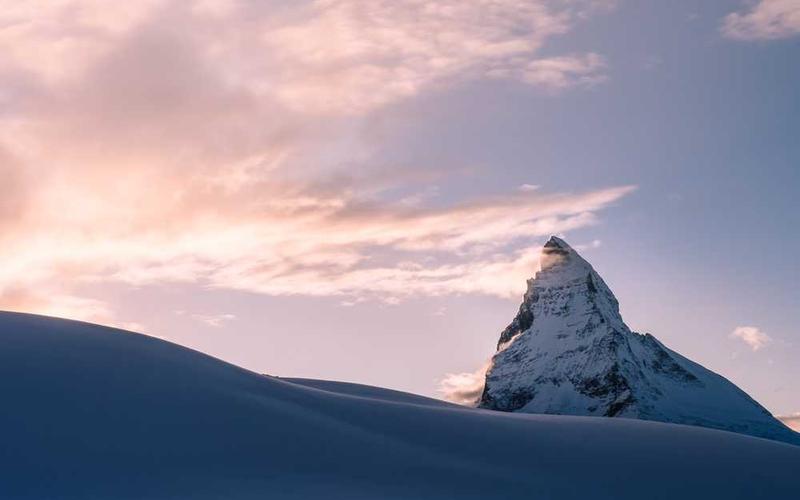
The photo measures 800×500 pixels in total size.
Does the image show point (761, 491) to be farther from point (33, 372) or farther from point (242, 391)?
point (33, 372)

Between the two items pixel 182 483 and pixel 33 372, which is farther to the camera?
pixel 33 372

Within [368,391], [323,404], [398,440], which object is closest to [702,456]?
[398,440]

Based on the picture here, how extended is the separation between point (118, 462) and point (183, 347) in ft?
35.2

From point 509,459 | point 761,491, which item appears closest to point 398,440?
point 509,459

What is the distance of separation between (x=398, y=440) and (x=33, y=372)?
10.2 metres

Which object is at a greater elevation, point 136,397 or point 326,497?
point 136,397

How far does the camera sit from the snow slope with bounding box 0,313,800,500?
21922mm

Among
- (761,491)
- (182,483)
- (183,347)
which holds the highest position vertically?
(183,347)

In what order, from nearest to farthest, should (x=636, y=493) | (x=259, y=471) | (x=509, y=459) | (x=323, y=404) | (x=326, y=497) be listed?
(x=326, y=497), (x=259, y=471), (x=636, y=493), (x=509, y=459), (x=323, y=404)

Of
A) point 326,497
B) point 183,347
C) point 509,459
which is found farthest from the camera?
point 183,347

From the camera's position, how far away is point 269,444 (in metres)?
25.2

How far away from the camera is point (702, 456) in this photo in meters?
28.7

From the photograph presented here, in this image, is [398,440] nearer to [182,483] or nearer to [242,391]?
[242,391]

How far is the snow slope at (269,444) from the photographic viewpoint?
21.9 m
